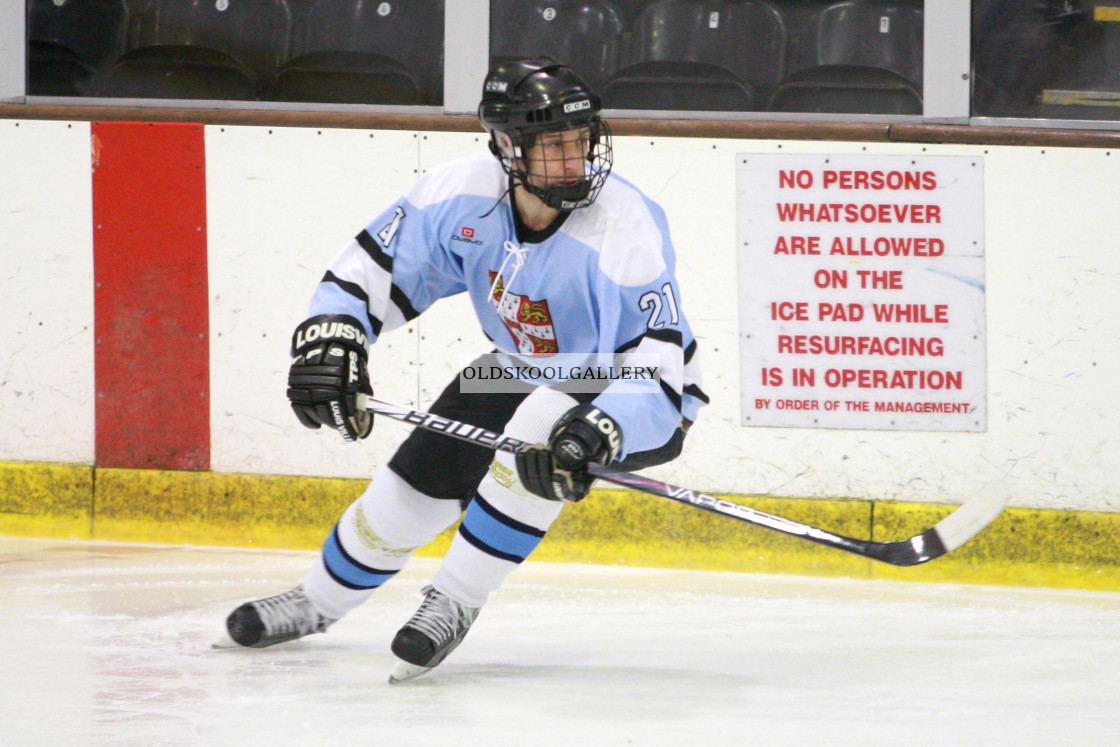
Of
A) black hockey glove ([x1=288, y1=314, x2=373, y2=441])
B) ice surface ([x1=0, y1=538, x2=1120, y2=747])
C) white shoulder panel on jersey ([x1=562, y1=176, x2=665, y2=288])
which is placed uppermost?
white shoulder panel on jersey ([x1=562, y1=176, x2=665, y2=288])

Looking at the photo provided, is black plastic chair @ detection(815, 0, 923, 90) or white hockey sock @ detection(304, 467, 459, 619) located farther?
black plastic chair @ detection(815, 0, 923, 90)

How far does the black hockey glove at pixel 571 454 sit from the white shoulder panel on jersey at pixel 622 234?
26 centimetres

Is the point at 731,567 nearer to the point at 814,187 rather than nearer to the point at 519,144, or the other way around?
the point at 814,187

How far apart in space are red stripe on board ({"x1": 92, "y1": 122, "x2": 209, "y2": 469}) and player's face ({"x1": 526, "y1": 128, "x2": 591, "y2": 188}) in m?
1.65

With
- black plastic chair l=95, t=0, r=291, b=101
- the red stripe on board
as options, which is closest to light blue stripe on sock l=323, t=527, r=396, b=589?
the red stripe on board

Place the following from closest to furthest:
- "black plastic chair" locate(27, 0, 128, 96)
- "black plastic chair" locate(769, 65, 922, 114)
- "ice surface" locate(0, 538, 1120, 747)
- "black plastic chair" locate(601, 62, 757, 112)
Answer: "ice surface" locate(0, 538, 1120, 747), "black plastic chair" locate(769, 65, 922, 114), "black plastic chair" locate(601, 62, 757, 112), "black plastic chair" locate(27, 0, 128, 96)

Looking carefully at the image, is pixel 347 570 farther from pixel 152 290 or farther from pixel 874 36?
pixel 874 36

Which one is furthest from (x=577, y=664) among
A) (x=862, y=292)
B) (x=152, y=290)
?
(x=152, y=290)

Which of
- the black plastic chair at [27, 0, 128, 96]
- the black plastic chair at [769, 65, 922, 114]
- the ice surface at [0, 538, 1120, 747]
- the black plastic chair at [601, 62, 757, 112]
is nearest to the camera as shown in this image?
the ice surface at [0, 538, 1120, 747]

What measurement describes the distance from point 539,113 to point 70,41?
7.44 ft

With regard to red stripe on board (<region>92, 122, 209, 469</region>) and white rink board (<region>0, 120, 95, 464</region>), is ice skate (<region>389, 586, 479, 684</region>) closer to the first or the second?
red stripe on board (<region>92, 122, 209, 469</region>)

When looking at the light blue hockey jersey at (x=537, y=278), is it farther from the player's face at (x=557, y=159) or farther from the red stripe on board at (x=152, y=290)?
the red stripe on board at (x=152, y=290)

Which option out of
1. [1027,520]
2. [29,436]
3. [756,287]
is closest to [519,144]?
[756,287]

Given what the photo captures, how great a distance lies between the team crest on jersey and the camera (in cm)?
225
